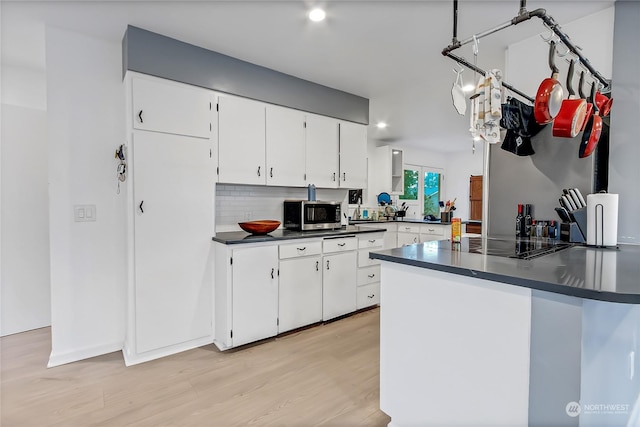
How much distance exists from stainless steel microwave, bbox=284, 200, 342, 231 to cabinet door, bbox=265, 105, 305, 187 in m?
0.25

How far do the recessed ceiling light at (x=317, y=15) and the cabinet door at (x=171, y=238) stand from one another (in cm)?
126

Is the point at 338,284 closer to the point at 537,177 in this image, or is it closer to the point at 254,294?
the point at 254,294

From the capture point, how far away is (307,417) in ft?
5.89

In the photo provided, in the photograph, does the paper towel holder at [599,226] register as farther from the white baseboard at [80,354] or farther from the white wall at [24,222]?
the white wall at [24,222]

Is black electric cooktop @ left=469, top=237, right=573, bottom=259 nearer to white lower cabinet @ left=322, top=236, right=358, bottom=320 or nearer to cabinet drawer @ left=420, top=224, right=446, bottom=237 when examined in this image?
white lower cabinet @ left=322, top=236, right=358, bottom=320

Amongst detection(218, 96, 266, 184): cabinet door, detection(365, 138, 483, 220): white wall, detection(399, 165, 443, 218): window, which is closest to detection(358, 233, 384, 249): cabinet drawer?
detection(218, 96, 266, 184): cabinet door

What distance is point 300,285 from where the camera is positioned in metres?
2.98

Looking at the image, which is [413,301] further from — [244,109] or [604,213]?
[244,109]

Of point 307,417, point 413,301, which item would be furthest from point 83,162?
point 413,301

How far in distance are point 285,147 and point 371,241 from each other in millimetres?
1390

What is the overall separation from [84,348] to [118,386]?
2.06ft

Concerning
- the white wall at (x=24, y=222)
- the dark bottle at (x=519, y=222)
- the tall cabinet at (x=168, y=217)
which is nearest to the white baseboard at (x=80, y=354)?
the tall cabinet at (x=168, y=217)

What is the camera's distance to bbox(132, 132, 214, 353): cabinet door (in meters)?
2.39

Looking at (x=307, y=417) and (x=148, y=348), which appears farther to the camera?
(x=148, y=348)
